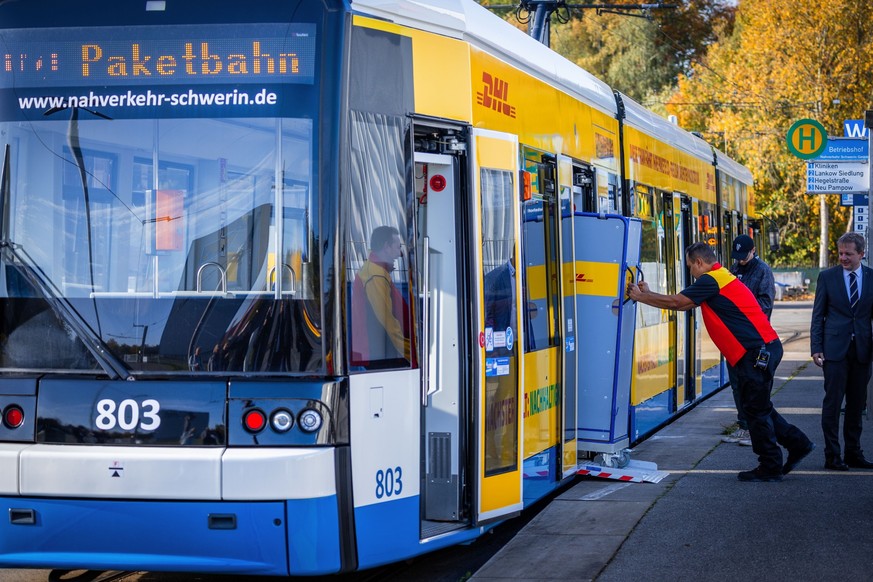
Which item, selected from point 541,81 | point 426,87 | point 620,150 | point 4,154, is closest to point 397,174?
point 426,87

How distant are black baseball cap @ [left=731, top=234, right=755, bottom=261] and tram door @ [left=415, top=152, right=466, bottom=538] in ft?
16.6

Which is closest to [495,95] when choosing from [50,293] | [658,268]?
[50,293]

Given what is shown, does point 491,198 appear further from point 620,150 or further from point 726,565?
point 620,150

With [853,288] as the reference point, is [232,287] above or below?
above

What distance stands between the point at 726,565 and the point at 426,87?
295 cm

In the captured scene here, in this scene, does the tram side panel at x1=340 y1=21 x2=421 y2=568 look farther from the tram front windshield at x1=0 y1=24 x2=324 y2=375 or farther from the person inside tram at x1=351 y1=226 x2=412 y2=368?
the tram front windshield at x1=0 y1=24 x2=324 y2=375

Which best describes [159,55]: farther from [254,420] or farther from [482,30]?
[482,30]

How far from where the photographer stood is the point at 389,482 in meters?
5.93

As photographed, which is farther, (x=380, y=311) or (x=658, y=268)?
(x=658, y=268)

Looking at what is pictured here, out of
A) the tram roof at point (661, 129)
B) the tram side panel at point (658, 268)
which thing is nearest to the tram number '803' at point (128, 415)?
the tram side panel at point (658, 268)

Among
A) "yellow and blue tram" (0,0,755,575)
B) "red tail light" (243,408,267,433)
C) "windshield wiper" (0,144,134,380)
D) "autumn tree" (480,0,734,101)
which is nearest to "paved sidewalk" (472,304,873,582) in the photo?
"yellow and blue tram" (0,0,755,575)

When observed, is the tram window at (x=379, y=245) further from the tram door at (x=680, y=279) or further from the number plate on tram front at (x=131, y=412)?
the tram door at (x=680, y=279)

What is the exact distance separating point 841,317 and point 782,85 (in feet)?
126

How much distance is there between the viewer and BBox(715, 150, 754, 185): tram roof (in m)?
17.5
